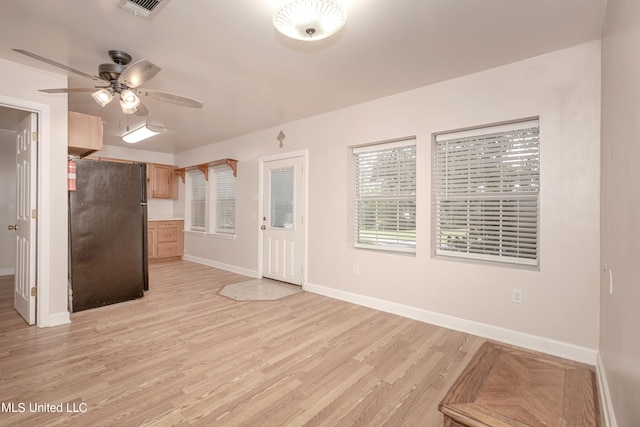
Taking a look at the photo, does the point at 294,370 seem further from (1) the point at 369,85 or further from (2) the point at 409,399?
(1) the point at 369,85

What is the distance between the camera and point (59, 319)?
10.1 ft

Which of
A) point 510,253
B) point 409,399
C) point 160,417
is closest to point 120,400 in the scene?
point 160,417

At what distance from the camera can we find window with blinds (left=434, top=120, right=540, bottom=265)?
280 cm

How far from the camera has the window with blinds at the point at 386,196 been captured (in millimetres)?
3582

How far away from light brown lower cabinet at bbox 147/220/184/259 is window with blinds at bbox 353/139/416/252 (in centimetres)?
478

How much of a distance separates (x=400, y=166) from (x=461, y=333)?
1948 mm

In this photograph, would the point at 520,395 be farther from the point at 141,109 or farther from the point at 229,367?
the point at 141,109

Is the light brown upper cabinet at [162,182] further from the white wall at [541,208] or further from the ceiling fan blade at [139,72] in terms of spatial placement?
the ceiling fan blade at [139,72]

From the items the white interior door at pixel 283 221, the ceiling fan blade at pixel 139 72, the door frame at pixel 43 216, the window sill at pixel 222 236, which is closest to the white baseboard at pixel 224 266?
the white interior door at pixel 283 221

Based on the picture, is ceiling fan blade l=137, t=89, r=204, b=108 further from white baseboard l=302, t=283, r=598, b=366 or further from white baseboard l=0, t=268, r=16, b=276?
white baseboard l=0, t=268, r=16, b=276

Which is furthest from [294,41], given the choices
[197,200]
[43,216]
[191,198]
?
[191,198]

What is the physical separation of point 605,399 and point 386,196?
2.56 meters

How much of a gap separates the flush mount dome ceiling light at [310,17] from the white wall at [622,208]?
1.35 m

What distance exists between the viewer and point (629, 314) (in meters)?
1.28
